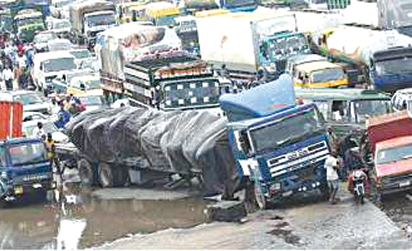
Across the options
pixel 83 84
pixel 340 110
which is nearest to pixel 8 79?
pixel 83 84

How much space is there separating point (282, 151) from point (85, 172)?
890 centimetres

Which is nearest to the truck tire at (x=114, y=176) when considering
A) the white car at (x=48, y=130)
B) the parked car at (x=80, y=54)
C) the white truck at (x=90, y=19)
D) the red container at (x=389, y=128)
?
the white car at (x=48, y=130)

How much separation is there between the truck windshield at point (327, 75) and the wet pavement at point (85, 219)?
32.8 ft

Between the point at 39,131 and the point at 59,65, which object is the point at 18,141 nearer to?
the point at 39,131

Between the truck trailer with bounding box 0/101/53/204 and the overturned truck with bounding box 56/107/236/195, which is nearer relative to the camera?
the overturned truck with bounding box 56/107/236/195

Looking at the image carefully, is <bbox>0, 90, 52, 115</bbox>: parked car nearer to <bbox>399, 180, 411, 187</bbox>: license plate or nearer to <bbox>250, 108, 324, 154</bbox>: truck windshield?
<bbox>250, 108, 324, 154</bbox>: truck windshield

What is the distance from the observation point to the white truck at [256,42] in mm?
44562

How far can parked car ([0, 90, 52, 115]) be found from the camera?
4138 centimetres

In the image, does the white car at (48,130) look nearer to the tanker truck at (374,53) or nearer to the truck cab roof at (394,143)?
the tanker truck at (374,53)

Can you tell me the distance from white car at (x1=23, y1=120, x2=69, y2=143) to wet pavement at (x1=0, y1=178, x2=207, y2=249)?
14.0 ft

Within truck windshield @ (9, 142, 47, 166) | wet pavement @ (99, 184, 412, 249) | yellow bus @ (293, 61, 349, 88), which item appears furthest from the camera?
yellow bus @ (293, 61, 349, 88)

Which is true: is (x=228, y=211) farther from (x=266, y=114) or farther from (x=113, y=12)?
(x=113, y=12)

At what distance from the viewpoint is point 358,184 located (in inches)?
984

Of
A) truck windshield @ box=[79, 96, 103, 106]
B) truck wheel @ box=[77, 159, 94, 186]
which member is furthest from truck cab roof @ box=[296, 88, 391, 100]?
truck windshield @ box=[79, 96, 103, 106]
